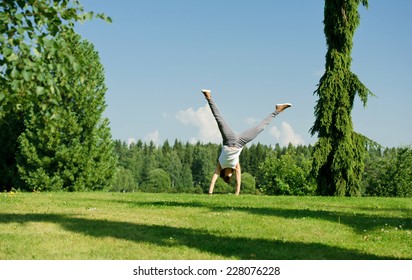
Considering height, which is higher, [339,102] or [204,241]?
[339,102]

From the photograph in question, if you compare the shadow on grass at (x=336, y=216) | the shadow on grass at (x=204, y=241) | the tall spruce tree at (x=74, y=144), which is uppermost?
the tall spruce tree at (x=74, y=144)

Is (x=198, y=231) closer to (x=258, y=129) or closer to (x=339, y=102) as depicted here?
(x=258, y=129)

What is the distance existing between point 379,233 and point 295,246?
292 cm

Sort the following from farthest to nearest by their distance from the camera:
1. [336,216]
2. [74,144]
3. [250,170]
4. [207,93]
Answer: [250,170] → [74,144] → [207,93] → [336,216]

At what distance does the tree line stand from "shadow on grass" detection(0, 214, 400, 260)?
5734cm

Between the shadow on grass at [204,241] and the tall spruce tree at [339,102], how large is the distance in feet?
61.1

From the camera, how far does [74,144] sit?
36938 mm

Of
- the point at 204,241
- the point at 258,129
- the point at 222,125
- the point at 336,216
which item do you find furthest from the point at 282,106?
the point at 204,241

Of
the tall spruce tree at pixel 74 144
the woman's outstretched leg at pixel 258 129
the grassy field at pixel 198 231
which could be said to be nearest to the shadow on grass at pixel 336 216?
the grassy field at pixel 198 231

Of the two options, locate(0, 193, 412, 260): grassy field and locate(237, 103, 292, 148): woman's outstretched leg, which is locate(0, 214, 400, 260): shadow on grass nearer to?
locate(0, 193, 412, 260): grassy field

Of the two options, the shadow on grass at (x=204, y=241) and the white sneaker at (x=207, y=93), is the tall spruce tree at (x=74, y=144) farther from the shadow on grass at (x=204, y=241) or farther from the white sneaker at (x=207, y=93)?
the shadow on grass at (x=204, y=241)

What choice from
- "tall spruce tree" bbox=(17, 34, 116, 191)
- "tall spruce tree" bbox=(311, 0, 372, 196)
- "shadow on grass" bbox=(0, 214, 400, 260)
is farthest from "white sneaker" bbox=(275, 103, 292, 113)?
"tall spruce tree" bbox=(17, 34, 116, 191)

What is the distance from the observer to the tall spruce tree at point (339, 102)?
91.1ft

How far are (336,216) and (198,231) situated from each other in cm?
498
